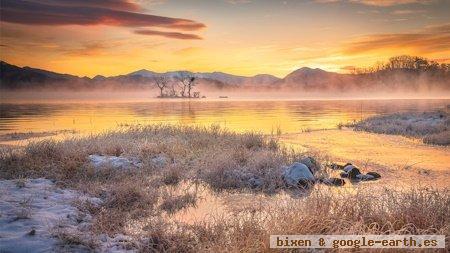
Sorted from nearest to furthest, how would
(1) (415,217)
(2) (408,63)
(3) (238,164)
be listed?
(1) (415,217), (3) (238,164), (2) (408,63)

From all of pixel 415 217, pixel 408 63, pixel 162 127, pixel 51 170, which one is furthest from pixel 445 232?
pixel 408 63

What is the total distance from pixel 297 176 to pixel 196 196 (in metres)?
3.32

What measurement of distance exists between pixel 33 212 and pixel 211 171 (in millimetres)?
6044

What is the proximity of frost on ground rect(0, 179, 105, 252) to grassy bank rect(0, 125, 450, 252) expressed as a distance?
13.8 inches

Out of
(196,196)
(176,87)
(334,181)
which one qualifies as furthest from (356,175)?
(176,87)

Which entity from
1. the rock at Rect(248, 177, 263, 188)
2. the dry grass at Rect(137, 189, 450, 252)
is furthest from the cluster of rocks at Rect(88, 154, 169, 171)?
the dry grass at Rect(137, 189, 450, 252)

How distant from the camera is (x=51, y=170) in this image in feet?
41.8

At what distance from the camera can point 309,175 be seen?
496 inches

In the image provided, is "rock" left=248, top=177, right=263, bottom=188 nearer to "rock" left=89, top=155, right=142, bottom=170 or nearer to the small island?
"rock" left=89, top=155, right=142, bottom=170

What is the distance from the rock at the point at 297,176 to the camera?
40.1 ft

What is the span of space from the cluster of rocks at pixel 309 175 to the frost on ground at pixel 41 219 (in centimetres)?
575

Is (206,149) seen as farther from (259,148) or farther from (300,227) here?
(300,227)

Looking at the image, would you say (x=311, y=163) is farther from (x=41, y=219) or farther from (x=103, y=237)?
(x=41, y=219)

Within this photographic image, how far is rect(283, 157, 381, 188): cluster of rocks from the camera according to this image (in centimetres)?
1227
